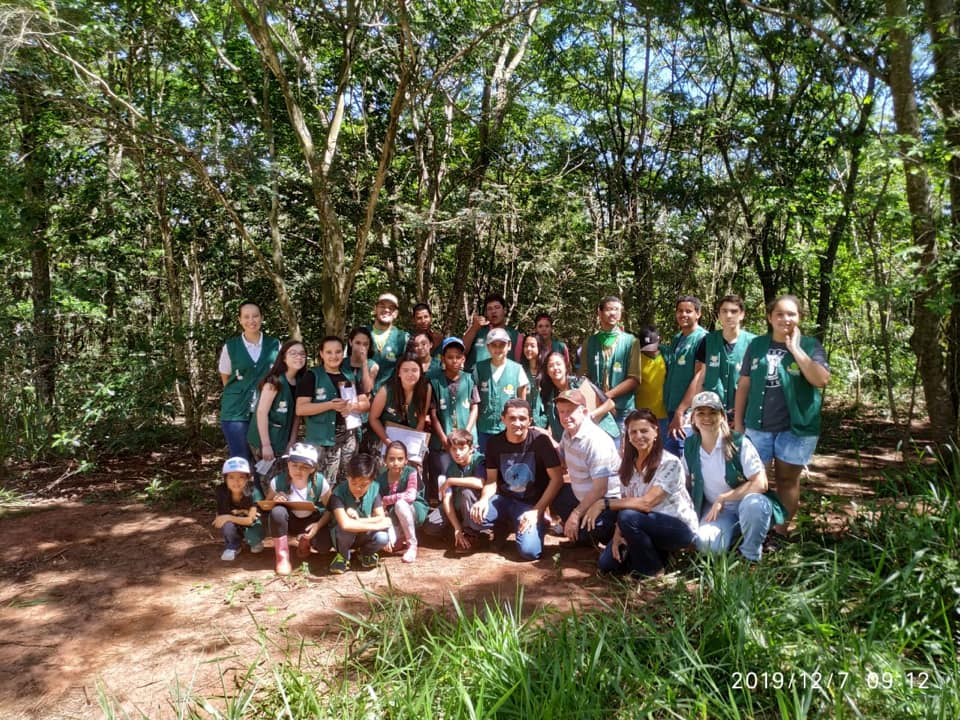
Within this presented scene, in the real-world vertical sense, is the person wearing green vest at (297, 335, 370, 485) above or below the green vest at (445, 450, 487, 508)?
above

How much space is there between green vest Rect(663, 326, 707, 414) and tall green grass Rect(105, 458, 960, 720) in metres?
1.76

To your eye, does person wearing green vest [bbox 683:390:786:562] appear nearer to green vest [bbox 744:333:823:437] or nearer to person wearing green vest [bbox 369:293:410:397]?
green vest [bbox 744:333:823:437]

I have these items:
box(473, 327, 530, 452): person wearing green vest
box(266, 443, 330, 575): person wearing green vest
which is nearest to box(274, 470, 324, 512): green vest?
box(266, 443, 330, 575): person wearing green vest

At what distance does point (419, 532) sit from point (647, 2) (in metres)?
5.56

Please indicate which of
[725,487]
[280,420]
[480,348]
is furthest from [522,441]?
[280,420]

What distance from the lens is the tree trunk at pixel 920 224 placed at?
15.9ft

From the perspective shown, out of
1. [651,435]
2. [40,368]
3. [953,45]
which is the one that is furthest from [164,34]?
[953,45]

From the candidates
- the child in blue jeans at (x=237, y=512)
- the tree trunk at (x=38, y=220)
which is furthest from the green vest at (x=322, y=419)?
the tree trunk at (x=38, y=220)

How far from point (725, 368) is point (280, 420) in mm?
3258

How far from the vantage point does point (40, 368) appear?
6504 mm

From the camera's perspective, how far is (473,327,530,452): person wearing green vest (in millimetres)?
4859

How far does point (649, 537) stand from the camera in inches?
143

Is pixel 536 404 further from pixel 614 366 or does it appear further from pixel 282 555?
pixel 282 555

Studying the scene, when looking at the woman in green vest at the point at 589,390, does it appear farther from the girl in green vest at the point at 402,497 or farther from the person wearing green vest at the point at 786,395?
the girl in green vest at the point at 402,497
